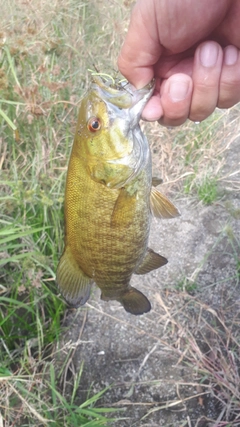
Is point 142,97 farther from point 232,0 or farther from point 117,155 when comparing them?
point 232,0

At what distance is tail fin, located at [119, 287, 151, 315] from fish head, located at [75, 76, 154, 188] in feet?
1.52

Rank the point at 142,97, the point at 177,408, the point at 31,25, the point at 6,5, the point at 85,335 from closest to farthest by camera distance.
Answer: the point at 142,97, the point at 177,408, the point at 85,335, the point at 31,25, the point at 6,5

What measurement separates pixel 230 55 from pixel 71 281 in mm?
963

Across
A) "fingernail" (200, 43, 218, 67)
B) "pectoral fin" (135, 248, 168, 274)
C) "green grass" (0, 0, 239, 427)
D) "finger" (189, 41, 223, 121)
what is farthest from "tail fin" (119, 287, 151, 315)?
"fingernail" (200, 43, 218, 67)

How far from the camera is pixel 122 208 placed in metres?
1.38

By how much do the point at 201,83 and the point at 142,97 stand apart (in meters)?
0.25

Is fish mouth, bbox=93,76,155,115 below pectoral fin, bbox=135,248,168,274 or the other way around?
the other way around

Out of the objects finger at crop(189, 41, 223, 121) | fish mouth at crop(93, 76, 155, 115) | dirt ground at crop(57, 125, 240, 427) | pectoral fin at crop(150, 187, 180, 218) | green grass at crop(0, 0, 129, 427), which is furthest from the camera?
dirt ground at crop(57, 125, 240, 427)

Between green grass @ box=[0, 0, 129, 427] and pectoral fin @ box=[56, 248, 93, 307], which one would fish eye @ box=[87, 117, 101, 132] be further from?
green grass @ box=[0, 0, 129, 427]

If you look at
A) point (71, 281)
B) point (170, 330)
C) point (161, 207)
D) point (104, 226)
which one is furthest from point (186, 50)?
point (170, 330)

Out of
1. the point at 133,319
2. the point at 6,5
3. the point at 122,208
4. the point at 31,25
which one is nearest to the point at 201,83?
the point at 122,208

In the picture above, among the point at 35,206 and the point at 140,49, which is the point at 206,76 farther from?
the point at 35,206

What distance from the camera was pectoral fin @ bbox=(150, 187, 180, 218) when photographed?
1.49m

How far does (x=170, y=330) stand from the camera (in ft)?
7.82
